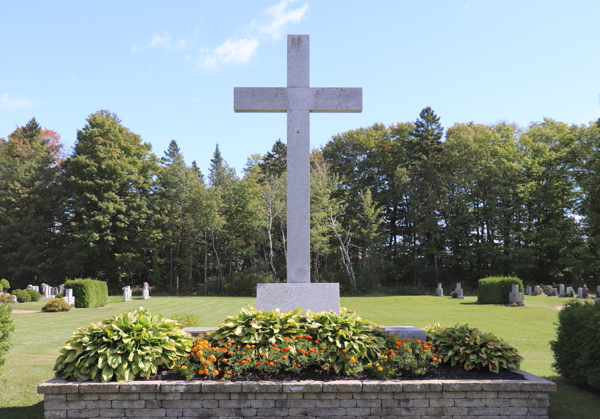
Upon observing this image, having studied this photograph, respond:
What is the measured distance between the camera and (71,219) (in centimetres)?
3344

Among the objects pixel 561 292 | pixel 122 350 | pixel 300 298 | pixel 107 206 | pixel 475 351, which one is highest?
pixel 107 206

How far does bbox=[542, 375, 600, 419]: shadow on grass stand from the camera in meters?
4.84

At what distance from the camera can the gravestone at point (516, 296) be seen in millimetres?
20281

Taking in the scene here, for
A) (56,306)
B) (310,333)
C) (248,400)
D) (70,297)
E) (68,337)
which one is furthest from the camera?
(70,297)

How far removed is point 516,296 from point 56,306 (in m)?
19.9

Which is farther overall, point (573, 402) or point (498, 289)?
point (498, 289)

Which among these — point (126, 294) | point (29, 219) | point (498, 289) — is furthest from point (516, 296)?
point (29, 219)

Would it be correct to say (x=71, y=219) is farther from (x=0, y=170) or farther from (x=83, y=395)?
(x=83, y=395)

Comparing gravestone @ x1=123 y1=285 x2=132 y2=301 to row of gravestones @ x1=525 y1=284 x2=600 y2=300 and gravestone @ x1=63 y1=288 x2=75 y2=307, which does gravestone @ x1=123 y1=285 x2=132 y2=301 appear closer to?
gravestone @ x1=63 y1=288 x2=75 y2=307

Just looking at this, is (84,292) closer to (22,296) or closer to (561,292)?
(22,296)

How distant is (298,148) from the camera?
6113 mm

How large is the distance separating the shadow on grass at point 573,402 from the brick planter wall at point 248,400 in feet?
2.46

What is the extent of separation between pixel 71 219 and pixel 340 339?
110 feet

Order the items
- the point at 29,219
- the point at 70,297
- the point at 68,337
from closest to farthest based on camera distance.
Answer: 1. the point at 68,337
2. the point at 70,297
3. the point at 29,219
